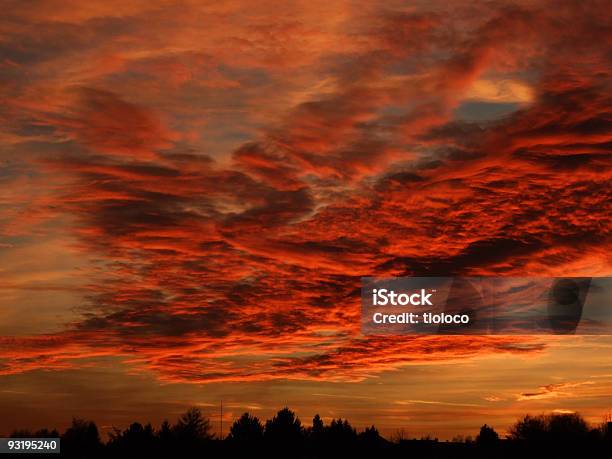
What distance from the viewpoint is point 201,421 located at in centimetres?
15300

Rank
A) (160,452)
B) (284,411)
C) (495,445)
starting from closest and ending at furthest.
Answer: (495,445), (160,452), (284,411)

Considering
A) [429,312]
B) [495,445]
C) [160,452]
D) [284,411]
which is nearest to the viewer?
[429,312]

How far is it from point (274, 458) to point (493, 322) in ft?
308

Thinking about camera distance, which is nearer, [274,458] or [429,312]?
[429,312]

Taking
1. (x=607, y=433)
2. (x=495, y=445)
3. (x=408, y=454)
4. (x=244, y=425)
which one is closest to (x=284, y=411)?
(x=244, y=425)

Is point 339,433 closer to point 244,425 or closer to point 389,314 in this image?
point 244,425

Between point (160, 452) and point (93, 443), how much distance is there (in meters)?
9.94

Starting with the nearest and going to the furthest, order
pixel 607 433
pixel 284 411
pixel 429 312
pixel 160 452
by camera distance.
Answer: pixel 429 312
pixel 607 433
pixel 160 452
pixel 284 411

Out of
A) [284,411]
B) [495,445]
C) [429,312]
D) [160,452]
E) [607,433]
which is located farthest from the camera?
[284,411]

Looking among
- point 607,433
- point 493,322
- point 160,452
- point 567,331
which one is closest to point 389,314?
point 493,322

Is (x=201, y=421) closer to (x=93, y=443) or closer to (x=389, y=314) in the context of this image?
(x=93, y=443)

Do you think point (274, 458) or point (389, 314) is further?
point (274, 458)

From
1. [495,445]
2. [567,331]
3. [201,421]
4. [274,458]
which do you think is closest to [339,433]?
[274,458]

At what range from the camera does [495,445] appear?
408ft
